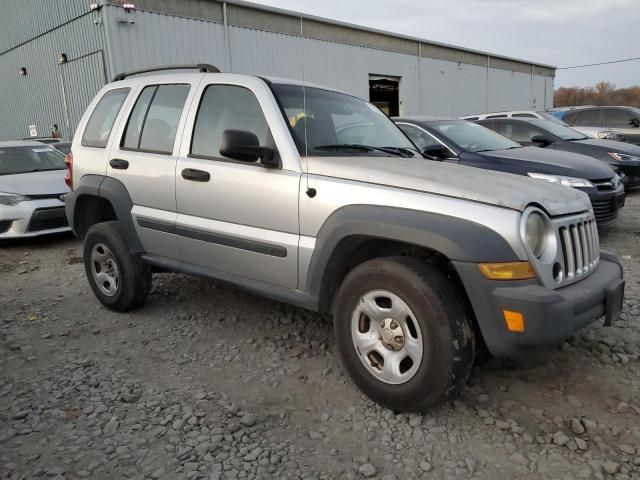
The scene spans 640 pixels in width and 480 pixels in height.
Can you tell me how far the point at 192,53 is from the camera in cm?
1355

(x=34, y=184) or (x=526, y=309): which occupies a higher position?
(x=34, y=184)

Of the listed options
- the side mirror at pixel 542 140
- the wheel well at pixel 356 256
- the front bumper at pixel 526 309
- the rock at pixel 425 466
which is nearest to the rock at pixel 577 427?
the front bumper at pixel 526 309

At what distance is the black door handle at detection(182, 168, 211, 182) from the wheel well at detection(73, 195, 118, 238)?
1.27 m

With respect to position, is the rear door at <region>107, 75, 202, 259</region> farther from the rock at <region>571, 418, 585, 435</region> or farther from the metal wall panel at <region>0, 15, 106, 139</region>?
the metal wall panel at <region>0, 15, 106, 139</region>

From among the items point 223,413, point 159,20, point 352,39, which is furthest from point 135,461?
point 352,39

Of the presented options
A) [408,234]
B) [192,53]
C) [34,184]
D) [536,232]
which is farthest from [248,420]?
[192,53]

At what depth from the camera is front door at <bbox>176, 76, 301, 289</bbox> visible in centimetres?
306

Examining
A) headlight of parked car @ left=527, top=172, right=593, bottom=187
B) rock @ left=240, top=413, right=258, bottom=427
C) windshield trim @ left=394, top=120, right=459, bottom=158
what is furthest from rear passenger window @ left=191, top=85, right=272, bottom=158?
headlight of parked car @ left=527, top=172, right=593, bottom=187

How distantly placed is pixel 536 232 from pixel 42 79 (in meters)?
17.7

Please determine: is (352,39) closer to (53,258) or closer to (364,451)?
(53,258)

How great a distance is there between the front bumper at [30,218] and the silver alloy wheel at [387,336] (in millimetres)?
5793

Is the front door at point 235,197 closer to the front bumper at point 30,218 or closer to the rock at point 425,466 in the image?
the rock at point 425,466

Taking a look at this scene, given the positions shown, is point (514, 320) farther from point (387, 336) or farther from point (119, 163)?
point (119, 163)

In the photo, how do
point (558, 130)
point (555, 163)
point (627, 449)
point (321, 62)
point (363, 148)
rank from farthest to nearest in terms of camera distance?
point (321, 62)
point (558, 130)
point (555, 163)
point (363, 148)
point (627, 449)
